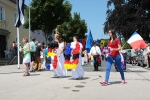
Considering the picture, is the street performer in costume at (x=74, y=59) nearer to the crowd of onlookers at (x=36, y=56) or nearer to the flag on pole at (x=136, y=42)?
the flag on pole at (x=136, y=42)

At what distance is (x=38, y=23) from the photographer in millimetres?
26672

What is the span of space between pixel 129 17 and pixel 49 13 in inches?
611

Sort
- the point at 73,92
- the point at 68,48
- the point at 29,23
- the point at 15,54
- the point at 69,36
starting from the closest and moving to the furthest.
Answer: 1. the point at 73,92
2. the point at 68,48
3. the point at 15,54
4. the point at 29,23
5. the point at 69,36

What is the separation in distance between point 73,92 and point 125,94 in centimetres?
156

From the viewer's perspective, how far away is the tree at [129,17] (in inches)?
1379

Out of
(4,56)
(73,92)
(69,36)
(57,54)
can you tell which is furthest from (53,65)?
(69,36)

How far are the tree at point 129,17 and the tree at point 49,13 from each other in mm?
12158

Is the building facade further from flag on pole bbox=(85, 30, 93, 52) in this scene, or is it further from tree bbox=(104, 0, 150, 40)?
tree bbox=(104, 0, 150, 40)

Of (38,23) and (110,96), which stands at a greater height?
(38,23)

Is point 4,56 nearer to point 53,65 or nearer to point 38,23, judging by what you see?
point 38,23

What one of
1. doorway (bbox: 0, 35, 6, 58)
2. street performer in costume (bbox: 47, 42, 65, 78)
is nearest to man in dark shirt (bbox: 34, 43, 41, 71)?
street performer in costume (bbox: 47, 42, 65, 78)

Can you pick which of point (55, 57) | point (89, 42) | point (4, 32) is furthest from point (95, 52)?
point (4, 32)

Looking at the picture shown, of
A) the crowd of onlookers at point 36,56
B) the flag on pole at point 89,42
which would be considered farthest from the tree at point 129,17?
the crowd of onlookers at point 36,56

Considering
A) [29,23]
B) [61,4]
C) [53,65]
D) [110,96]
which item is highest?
[61,4]
